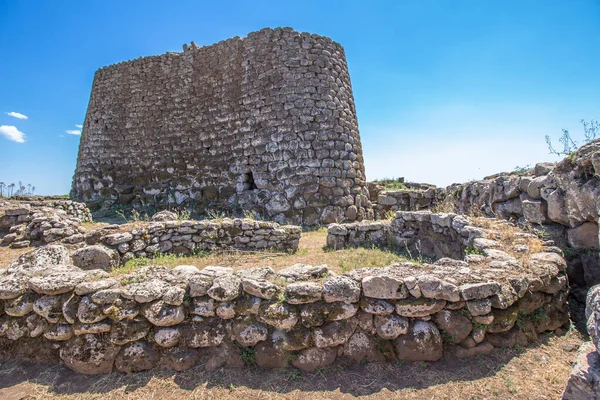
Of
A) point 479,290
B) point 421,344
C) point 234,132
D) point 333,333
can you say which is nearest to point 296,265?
point 333,333

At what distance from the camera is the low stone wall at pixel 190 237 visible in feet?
19.3

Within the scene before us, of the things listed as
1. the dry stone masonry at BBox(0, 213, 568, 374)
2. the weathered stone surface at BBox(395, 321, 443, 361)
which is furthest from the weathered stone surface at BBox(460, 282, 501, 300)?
the weathered stone surface at BBox(395, 321, 443, 361)

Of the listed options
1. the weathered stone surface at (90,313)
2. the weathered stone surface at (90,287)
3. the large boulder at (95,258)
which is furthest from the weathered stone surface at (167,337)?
the large boulder at (95,258)

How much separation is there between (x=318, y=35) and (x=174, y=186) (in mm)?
7136

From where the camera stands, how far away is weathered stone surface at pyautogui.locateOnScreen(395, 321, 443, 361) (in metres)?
2.66

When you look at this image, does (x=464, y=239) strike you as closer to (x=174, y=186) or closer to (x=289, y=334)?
(x=289, y=334)

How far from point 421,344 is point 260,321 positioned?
138cm

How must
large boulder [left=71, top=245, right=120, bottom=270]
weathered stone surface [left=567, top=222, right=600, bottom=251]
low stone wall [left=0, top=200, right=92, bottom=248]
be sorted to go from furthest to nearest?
low stone wall [left=0, top=200, right=92, bottom=248]
large boulder [left=71, top=245, right=120, bottom=270]
weathered stone surface [left=567, top=222, right=600, bottom=251]

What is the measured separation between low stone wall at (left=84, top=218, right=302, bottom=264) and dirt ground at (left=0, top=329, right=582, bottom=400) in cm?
326

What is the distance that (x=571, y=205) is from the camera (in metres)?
3.74

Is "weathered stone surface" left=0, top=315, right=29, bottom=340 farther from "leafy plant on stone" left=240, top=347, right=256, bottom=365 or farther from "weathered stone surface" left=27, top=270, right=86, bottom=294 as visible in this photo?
"leafy plant on stone" left=240, top=347, right=256, bottom=365

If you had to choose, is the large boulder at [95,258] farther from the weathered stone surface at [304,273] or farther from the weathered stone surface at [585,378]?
the weathered stone surface at [585,378]

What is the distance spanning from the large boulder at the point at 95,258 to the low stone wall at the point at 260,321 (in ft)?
7.62

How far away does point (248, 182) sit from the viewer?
34.2ft
